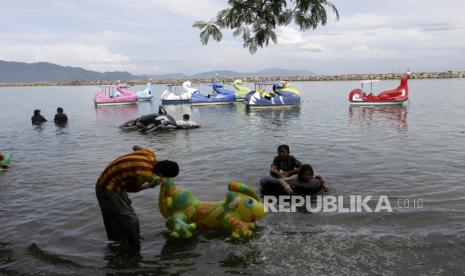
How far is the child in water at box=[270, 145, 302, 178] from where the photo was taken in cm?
1129

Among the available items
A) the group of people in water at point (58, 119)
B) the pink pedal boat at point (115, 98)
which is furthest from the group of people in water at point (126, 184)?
the pink pedal boat at point (115, 98)

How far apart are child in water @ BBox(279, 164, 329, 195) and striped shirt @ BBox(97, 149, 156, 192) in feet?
15.2

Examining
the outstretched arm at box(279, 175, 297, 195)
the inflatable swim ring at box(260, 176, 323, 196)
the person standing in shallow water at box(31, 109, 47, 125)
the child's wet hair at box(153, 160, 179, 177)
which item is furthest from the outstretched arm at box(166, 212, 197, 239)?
the person standing in shallow water at box(31, 109, 47, 125)

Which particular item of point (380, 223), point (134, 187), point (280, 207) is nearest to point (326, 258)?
point (380, 223)

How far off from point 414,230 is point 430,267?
1.71 meters

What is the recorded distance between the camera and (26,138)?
23469mm

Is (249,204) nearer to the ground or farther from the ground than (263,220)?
farther from the ground

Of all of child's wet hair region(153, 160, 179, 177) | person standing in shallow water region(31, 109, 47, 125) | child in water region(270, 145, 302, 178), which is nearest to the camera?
child's wet hair region(153, 160, 179, 177)

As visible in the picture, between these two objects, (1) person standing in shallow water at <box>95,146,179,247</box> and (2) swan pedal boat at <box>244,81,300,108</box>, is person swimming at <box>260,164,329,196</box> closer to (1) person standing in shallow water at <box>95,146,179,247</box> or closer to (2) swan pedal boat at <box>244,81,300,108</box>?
(1) person standing in shallow water at <box>95,146,179,247</box>

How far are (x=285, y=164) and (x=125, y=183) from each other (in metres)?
5.50

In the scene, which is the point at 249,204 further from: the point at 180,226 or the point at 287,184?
the point at 287,184

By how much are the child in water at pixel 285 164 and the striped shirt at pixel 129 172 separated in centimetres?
496

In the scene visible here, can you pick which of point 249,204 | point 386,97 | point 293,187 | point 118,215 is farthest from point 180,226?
point 386,97

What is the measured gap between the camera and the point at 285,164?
11.5m
